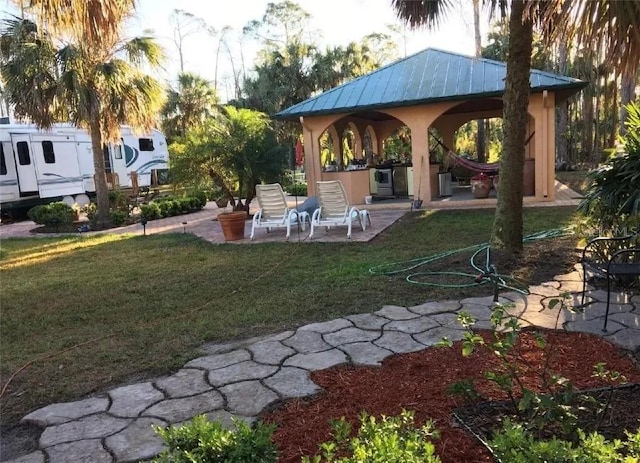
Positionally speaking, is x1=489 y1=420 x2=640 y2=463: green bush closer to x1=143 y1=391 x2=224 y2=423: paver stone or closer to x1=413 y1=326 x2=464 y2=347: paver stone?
x1=143 y1=391 x2=224 y2=423: paver stone

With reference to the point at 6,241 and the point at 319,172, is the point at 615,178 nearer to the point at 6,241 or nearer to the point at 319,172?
the point at 319,172

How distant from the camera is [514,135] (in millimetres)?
5480

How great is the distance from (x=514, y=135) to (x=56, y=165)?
575 inches

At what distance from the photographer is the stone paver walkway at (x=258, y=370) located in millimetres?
2500

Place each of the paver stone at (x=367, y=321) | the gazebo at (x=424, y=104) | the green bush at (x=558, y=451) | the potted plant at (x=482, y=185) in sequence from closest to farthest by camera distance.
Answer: the green bush at (x=558, y=451) < the paver stone at (x=367, y=321) < the gazebo at (x=424, y=104) < the potted plant at (x=482, y=185)

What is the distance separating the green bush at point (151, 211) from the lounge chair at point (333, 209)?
6418mm

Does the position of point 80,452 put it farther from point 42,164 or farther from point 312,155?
point 42,164

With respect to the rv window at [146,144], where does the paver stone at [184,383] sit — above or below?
below

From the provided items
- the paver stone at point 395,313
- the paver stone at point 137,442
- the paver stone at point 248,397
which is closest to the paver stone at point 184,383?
the paver stone at point 248,397

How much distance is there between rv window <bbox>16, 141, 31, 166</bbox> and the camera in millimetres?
14492

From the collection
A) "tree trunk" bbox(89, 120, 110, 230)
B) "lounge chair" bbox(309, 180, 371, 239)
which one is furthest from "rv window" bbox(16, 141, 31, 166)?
"lounge chair" bbox(309, 180, 371, 239)

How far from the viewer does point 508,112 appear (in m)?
5.51

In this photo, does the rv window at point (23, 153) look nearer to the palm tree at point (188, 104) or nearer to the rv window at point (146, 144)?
the rv window at point (146, 144)

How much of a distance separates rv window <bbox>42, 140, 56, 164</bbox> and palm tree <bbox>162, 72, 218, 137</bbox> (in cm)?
1380
